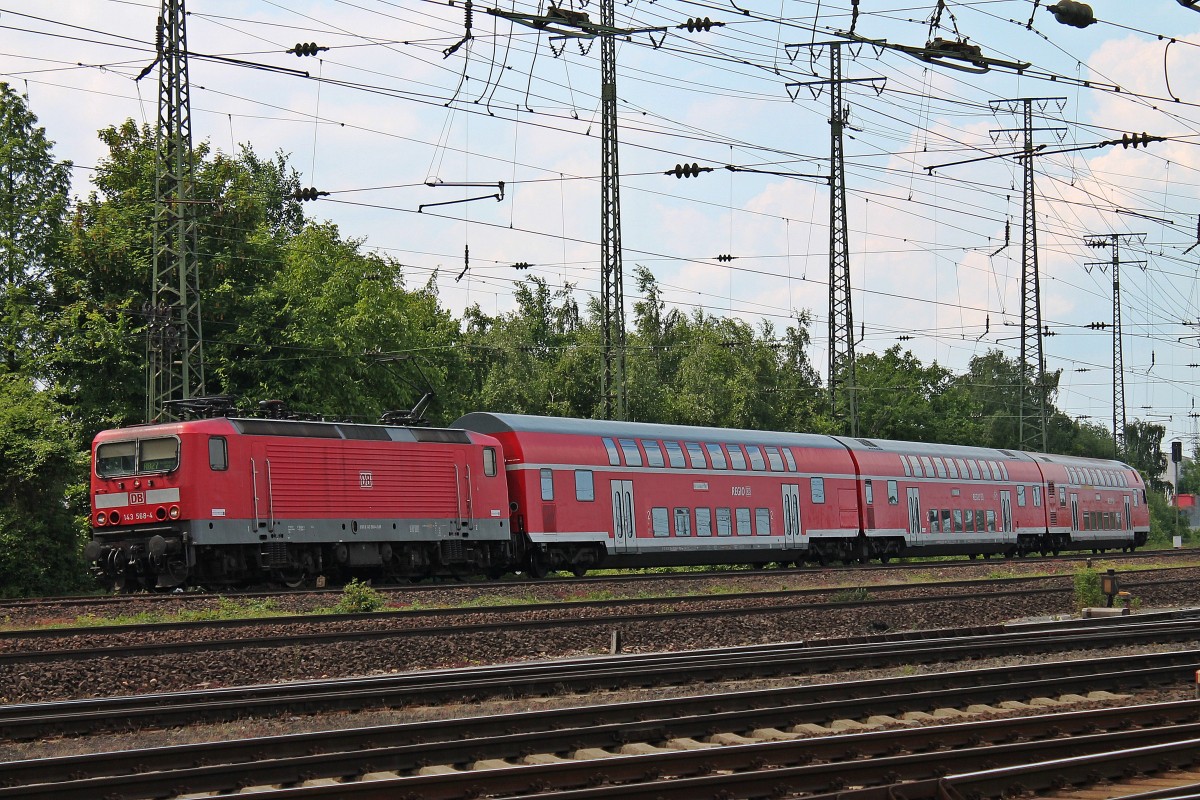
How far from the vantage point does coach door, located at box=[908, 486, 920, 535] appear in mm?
42344

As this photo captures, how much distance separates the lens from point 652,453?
33688 millimetres

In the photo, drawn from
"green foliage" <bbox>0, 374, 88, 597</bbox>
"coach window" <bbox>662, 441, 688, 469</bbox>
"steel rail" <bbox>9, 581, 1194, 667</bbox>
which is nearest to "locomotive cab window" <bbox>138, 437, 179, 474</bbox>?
"green foliage" <bbox>0, 374, 88, 597</bbox>

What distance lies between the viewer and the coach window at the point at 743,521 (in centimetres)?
3584

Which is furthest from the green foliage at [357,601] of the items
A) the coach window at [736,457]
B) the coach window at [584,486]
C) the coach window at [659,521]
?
the coach window at [736,457]

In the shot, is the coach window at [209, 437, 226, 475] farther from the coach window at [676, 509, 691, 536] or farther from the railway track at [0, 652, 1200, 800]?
the railway track at [0, 652, 1200, 800]

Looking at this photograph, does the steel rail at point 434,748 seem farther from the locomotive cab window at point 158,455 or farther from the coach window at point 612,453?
the coach window at point 612,453

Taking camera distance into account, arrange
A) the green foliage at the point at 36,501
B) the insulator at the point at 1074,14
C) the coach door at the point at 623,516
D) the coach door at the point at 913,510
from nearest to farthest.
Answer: the insulator at the point at 1074,14 < the green foliage at the point at 36,501 < the coach door at the point at 623,516 < the coach door at the point at 913,510

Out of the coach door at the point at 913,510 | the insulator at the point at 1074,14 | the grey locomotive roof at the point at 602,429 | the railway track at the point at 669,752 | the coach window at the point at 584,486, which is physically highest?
the insulator at the point at 1074,14

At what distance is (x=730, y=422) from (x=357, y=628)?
52.3 metres

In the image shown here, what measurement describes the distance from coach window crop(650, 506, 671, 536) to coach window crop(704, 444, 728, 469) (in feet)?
8.00

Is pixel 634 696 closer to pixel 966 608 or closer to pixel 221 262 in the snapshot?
pixel 966 608

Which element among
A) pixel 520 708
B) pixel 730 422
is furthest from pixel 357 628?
pixel 730 422

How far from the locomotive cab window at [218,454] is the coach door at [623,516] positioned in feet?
35.6

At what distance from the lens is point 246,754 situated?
10.6 metres
